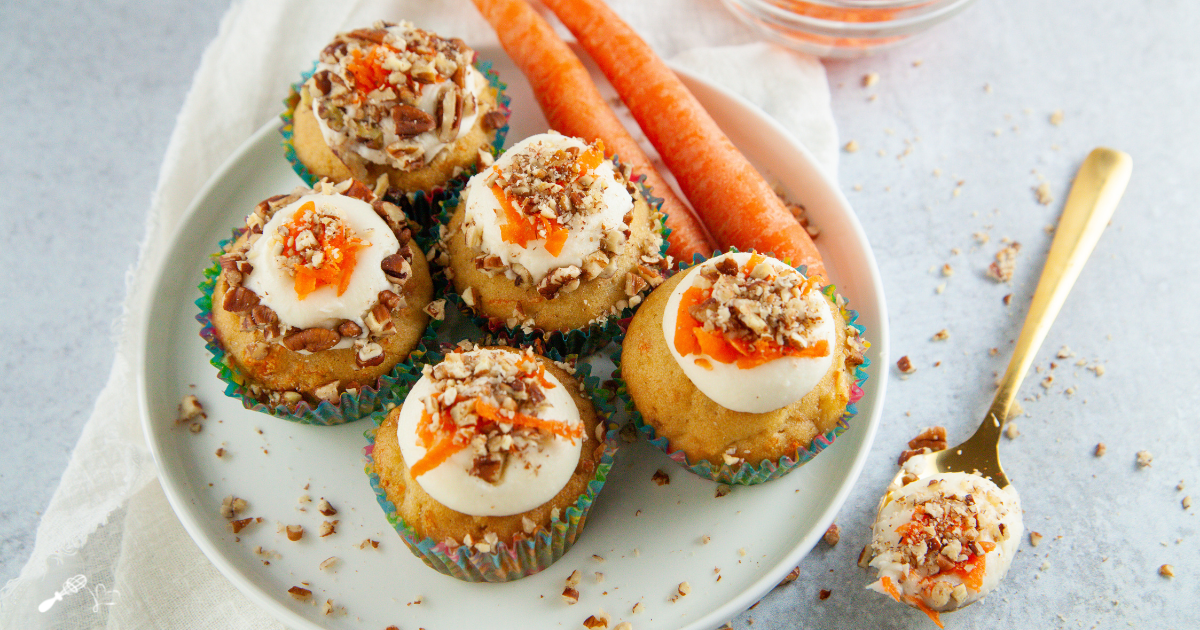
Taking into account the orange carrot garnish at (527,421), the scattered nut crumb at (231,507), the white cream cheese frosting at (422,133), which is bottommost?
the scattered nut crumb at (231,507)

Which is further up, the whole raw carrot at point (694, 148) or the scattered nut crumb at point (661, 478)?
the whole raw carrot at point (694, 148)

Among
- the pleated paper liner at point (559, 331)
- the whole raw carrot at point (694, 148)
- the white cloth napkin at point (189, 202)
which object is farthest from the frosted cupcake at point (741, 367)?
the white cloth napkin at point (189, 202)

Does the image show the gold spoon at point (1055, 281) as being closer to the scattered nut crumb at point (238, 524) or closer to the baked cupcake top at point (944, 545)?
the baked cupcake top at point (944, 545)

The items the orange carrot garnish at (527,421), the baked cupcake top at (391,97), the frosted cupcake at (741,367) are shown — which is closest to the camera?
the orange carrot garnish at (527,421)

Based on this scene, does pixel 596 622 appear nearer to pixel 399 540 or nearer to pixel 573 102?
pixel 399 540

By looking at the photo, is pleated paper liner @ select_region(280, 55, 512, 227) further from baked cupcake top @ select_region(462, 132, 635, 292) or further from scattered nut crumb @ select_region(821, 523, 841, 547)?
scattered nut crumb @ select_region(821, 523, 841, 547)

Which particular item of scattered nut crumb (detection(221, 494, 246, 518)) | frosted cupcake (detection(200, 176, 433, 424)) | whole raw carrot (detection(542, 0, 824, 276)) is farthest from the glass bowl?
scattered nut crumb (detection(221, 494, 246, 518))

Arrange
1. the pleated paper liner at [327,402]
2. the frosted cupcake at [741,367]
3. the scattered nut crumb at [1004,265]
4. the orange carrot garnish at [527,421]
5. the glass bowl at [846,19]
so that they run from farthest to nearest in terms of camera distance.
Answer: the glass bowl at [846,19] < the scattered nut crumb at [1004,265] < the pleated paper liner at [327,402] < the frosted cupcake at [741,367] < the orange carrot garnish at [527,421]
